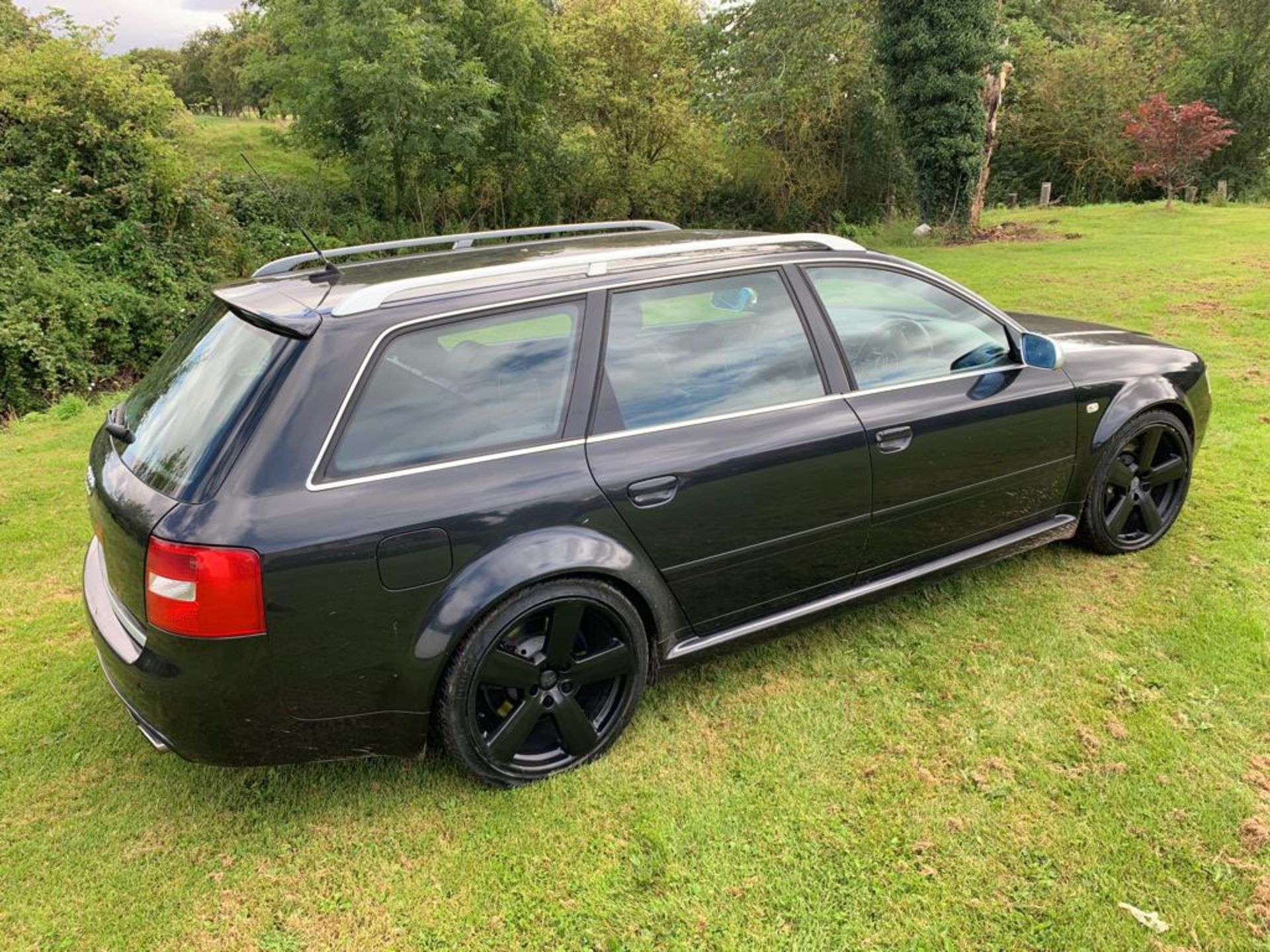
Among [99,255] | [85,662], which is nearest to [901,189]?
[99,255]

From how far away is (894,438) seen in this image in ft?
9.77

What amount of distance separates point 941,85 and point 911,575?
16.8 meters

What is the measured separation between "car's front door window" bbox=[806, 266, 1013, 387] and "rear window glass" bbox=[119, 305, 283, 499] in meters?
1.95

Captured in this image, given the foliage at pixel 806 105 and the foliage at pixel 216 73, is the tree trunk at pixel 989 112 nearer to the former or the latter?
the foliage at pixel 806 105

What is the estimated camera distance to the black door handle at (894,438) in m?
2.95

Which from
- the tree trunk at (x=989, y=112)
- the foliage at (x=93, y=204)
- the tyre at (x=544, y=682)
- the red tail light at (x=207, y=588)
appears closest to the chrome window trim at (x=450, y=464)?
the red tail light at (x=207, y=588)

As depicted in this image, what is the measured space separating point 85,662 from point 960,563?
3.58 metres

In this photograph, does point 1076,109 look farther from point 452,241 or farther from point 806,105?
point 452,241

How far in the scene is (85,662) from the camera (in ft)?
10.8

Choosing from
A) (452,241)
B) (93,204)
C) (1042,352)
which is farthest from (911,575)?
(93,204)

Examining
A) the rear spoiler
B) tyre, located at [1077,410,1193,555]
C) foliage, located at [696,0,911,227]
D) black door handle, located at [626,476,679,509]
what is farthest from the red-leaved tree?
the rear spoiler

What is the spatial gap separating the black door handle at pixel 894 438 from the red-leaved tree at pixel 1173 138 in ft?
76.9

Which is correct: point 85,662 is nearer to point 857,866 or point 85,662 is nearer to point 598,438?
point 598,438

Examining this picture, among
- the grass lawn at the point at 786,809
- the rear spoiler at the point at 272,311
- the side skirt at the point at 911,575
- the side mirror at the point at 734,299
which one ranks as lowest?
the grass lawn at the point at 786,809
